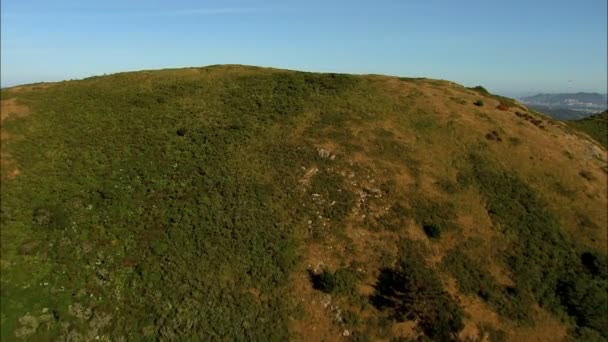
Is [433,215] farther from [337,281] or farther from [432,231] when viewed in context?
[337,281]

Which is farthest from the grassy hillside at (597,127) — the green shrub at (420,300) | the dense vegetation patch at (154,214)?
the green shrub at (420,300)

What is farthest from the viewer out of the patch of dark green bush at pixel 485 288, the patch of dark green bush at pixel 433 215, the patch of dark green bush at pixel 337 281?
the patch of dark green bush at pixel 433 215

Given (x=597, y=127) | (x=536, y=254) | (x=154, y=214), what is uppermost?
(x=597, y=127)

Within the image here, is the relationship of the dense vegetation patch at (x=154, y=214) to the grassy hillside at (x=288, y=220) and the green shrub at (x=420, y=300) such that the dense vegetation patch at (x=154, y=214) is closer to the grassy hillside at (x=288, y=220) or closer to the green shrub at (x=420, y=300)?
the grassy hillside at (x=288, y=220)

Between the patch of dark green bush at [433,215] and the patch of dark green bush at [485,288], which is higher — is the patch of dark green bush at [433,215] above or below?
above

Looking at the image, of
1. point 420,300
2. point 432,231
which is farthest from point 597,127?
point 420,300

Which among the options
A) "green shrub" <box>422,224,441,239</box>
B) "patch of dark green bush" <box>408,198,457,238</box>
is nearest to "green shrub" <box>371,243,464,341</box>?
"green shrub" <box>422,224,441,239</box>
